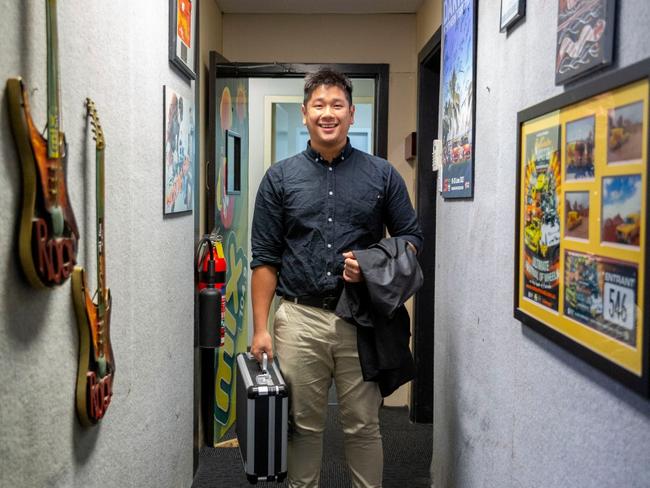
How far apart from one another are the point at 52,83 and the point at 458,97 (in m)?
1.36


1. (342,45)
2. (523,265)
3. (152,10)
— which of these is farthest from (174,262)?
(342,45)

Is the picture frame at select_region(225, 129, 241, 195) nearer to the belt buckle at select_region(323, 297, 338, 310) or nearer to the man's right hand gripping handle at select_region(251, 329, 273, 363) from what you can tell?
the man's right hand gripping handle at select_region(251, 329, 273, 363)

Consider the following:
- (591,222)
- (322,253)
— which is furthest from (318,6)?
(591,222)

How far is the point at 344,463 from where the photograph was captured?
294 cm

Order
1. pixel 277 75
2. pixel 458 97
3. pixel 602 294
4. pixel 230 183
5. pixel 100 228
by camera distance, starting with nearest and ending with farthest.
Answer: pixel 602 294
pixel 100 228
pixel 458 97
pixel 230 183
pixel 277 75

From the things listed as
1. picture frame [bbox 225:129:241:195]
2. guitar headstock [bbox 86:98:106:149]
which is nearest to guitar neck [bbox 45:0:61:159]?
guitar headstock [bbox 86:98:106:149]

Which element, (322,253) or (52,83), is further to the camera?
(322,253)

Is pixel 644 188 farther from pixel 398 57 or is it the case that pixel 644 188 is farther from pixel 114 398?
pixel 398 57

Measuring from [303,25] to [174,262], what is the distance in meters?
1.92

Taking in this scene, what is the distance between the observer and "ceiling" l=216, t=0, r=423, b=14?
3.43 metres

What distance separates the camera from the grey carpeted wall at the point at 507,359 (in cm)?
98

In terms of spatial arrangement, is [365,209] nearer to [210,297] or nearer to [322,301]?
[322,301]

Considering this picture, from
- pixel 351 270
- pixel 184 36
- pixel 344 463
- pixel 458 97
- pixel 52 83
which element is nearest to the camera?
pixel 52 83

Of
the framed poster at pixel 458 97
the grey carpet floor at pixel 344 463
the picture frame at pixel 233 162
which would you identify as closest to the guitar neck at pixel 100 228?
the framed poster at pixel 458 97
